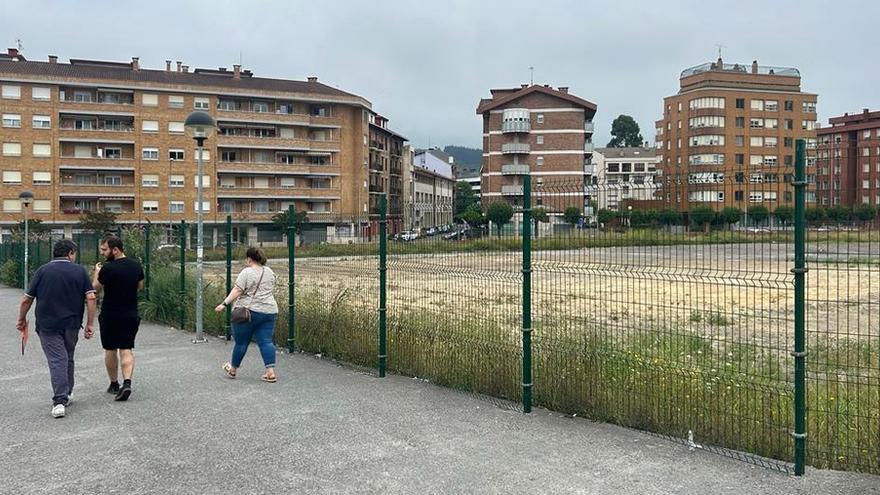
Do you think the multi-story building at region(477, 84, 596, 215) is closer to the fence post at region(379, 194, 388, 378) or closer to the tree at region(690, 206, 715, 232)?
the fence post at region(379, 194, 388, 378)

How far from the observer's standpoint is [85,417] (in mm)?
6945

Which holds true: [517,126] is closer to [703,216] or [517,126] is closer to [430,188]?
[430,188]

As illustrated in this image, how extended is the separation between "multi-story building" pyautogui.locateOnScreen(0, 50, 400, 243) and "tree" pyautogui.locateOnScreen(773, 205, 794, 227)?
6014cm

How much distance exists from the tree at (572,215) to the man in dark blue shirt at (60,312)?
4.66 meters

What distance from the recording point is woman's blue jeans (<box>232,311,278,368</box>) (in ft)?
28.2

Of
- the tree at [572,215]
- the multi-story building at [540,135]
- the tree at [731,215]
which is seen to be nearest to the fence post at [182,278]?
the tree at [572,215]

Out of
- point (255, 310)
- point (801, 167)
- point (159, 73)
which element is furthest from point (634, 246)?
point (159, 73)

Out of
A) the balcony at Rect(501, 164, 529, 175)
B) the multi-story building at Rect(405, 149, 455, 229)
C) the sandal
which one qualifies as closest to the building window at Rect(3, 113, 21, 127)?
the multi-story building at Rect(405, 149, 455, 229)

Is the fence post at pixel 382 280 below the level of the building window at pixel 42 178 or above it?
below

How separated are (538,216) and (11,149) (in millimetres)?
67521

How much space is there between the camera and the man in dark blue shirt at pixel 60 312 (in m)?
7.04

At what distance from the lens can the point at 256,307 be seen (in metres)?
8.62

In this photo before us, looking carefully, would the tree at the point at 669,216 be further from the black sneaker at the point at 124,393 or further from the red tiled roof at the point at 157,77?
the red tiled roof at the point at 157,77

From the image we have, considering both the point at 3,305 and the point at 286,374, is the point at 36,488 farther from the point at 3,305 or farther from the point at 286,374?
the point at 3,305
